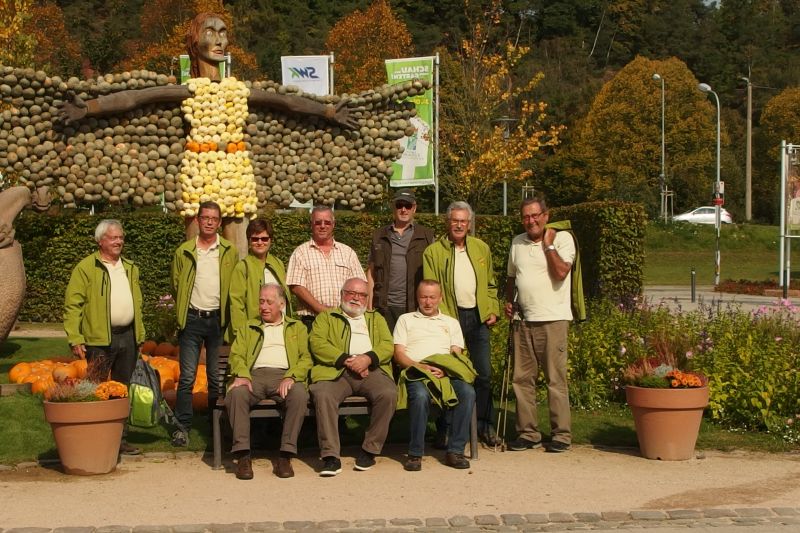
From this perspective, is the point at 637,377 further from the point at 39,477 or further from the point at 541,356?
the point at 39,477

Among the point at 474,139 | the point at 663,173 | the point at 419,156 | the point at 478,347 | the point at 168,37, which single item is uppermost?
the point at 168,37

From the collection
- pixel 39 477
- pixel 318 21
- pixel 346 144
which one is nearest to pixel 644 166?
pixel 318 21

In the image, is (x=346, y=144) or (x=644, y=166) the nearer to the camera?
(x=346, y=144)

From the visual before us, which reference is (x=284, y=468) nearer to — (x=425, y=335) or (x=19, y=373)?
(x=425, y=335)

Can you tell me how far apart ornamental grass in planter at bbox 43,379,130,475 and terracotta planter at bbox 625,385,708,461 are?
3.63 m

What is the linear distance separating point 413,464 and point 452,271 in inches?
59.7

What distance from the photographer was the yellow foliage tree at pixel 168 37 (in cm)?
4750

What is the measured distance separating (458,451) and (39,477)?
2.83 metres

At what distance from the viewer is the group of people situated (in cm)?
761

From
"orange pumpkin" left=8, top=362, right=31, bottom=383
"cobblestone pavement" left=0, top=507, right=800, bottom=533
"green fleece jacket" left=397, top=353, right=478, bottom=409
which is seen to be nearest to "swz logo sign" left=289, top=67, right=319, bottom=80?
"orange pumpkin" left=8, top=362, right=31, bottom=383

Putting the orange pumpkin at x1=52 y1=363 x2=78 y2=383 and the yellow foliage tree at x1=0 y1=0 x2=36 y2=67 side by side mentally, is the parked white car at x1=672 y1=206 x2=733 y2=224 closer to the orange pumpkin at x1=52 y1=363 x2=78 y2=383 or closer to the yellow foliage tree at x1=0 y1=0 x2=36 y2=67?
the yellow foliage tree at x1=0 y1=0 x2=36 y2=67

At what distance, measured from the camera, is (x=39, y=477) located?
24.0 ft

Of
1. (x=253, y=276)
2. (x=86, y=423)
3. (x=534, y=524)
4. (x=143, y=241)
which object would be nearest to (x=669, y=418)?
(x=534, y=524)

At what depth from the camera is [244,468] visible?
7.21 metres
